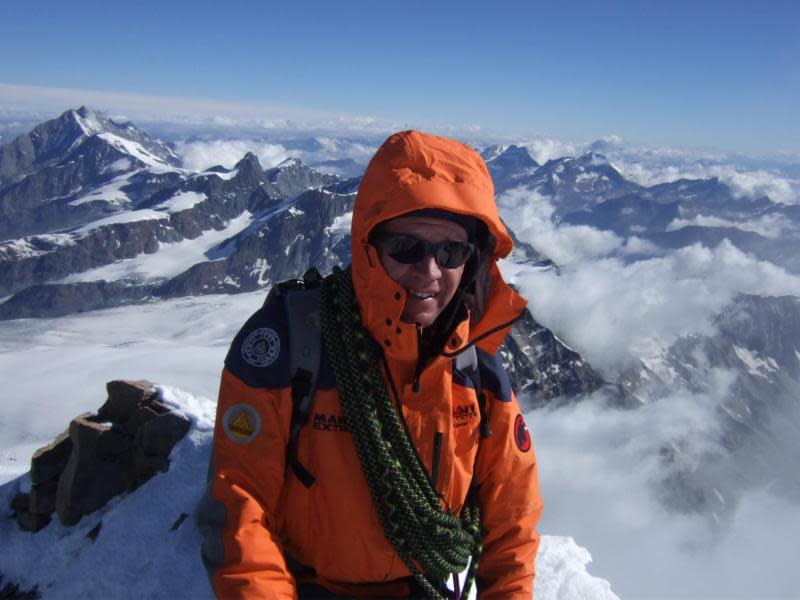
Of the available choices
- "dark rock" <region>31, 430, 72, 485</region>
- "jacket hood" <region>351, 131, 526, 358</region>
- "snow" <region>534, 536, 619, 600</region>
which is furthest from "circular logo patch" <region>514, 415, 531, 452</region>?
"dark rock" <region>31, 430, 72, 485</region>

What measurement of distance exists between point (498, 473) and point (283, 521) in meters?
2.05

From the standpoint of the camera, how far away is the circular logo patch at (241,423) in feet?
14.0

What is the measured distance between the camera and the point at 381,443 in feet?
14.5

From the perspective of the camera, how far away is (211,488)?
4371mm

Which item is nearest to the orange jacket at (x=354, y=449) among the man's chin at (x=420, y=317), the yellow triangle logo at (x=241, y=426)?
the yellow triangle logo at (x=241, y=426)

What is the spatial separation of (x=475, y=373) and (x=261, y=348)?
1995 millimetres

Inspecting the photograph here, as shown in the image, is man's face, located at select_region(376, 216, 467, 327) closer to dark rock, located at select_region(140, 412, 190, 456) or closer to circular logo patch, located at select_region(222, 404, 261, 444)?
circular logo patch, located at select_region(222, 404, 261, 444)

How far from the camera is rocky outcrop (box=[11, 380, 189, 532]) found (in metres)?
14.3

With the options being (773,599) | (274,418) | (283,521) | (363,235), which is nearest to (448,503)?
(283,521)

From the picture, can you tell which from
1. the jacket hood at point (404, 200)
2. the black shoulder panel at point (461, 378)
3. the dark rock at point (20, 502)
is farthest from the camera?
the dark rock at point (20, 502)

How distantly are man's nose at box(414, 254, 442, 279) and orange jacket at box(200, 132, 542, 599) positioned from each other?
267mm

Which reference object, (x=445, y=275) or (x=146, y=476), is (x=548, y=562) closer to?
(x=445, y=275)

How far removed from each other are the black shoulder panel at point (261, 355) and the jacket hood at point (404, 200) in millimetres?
783

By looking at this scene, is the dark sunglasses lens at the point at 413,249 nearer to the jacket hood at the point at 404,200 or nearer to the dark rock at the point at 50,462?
the jacket hood at the point at 404,200
